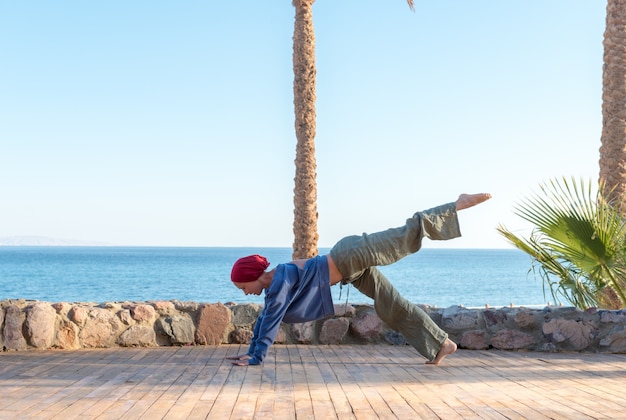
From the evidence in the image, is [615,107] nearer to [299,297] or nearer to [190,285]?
[299,297]

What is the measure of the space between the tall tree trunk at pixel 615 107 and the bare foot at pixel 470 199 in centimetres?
493

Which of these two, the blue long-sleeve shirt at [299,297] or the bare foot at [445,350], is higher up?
the blue long-sleeve shirt at [299,297]

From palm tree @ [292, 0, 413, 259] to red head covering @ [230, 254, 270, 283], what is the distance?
5643mm

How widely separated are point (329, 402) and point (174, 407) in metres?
0.82

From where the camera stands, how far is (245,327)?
6680 millimetres

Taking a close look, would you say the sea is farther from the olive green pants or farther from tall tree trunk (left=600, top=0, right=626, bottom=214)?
the olive green pants

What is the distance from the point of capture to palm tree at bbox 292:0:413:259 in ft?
35.7

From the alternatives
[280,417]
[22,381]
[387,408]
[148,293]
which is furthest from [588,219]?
[148,293]

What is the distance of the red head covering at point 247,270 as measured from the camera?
205 inches

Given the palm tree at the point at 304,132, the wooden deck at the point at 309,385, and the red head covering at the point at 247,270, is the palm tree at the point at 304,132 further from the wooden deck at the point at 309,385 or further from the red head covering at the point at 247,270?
the red head covering at the point at 247,270

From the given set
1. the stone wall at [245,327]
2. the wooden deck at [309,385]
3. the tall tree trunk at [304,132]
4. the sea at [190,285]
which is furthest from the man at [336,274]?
the sea at [190,285]

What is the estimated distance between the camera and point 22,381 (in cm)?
477

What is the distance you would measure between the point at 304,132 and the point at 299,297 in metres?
6.00

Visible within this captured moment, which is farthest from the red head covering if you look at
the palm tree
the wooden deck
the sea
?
the sea
